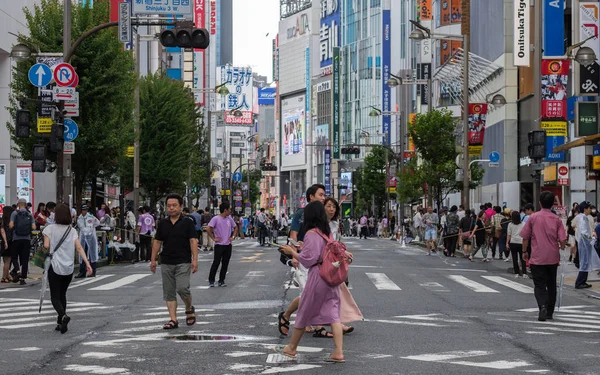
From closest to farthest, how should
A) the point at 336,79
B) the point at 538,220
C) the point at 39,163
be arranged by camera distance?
the point at 538,220, the point at 39,163, the point at 336,79

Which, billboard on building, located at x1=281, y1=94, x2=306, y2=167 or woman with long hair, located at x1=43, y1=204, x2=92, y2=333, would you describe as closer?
woman with long hair, located at x1=43, y1=204, x2=92, y2=333

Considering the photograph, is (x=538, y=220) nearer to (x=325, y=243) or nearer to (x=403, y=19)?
(x=325, y=243)

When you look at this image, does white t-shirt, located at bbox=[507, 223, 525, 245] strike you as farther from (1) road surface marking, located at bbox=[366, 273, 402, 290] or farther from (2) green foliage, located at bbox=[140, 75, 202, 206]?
(2) green foliage, located at bbox=[140, 75, 202, 206]

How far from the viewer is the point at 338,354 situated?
10750mm

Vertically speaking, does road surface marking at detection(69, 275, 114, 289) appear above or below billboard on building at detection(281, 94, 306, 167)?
below

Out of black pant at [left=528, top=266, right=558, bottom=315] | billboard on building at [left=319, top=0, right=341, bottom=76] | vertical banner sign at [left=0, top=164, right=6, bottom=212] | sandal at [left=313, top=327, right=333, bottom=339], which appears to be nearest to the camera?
sandal at [left=313, top=327, right=333, bottom=339]

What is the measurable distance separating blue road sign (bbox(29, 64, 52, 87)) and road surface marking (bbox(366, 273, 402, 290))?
28.9 ft

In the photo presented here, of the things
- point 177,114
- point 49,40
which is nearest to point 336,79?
point 177,114

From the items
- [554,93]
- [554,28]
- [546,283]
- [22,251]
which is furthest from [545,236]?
[554,28]

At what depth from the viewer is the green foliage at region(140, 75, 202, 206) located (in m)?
56.3

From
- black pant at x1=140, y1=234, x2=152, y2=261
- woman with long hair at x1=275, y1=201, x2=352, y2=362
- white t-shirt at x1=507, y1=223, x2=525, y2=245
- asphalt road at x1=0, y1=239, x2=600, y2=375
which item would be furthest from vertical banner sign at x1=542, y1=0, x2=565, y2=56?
woman with long hair at x1=275, y1=201, x2=352, y2=362

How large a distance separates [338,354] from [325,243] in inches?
43.1

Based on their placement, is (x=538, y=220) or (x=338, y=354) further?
(x=538, y=220)

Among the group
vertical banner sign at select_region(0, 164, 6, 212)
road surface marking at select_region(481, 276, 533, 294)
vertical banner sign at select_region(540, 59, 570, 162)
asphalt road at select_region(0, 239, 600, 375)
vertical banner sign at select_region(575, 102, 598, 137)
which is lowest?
road surface marking at select_region(481, 276, 533, 294)
